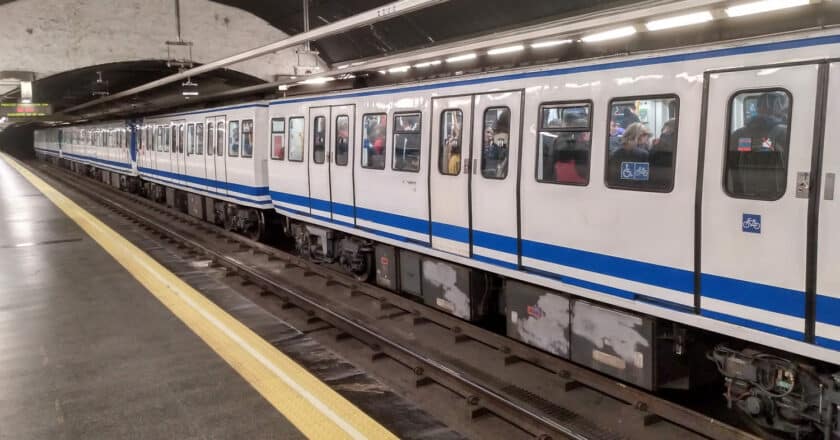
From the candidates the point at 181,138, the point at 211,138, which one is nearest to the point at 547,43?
the point at 211,138

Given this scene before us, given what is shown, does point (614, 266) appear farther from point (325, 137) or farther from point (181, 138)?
point (181, 138)

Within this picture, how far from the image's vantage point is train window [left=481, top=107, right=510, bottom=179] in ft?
21.8

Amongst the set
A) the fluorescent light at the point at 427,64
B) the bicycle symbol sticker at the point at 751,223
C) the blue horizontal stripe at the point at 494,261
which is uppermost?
the fluorescent light at the point at 427,64

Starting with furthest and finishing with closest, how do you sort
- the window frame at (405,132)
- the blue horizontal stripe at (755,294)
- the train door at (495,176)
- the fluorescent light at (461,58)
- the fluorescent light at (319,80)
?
1. the fluorescent light at (319,80)
2. the window frame at (405,132)
3. the fluorescent light at (461,58)
4. the train door at (495,176)
5. the blue horizontal stripe at (755,294)

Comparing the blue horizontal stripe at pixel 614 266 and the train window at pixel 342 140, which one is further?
the train window at pixel 342 140

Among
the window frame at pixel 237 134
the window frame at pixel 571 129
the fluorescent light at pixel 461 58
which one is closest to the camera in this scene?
the window frame at pixel 571 129

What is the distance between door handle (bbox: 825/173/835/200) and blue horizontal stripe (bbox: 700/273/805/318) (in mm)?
646

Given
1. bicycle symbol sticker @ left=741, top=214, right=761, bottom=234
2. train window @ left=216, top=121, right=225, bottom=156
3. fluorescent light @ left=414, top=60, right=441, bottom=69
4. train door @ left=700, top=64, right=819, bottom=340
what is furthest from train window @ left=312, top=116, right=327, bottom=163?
bicycle symbol sticker @ left=741, top=214, right=761, bottom=234

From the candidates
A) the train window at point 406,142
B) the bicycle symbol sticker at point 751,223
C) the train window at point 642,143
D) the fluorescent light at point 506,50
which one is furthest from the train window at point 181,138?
the bicycle symbol sticker at point 751,223

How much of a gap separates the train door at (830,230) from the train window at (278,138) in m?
8.99

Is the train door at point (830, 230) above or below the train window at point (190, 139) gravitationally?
below

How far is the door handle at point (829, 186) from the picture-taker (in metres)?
4.04

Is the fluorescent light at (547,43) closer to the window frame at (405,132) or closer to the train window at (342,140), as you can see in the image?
the window frame at (405,132)

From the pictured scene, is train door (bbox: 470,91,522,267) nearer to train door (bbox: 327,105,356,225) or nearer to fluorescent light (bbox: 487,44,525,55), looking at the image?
fluorescent light (bbox: 487,44,525,55)
